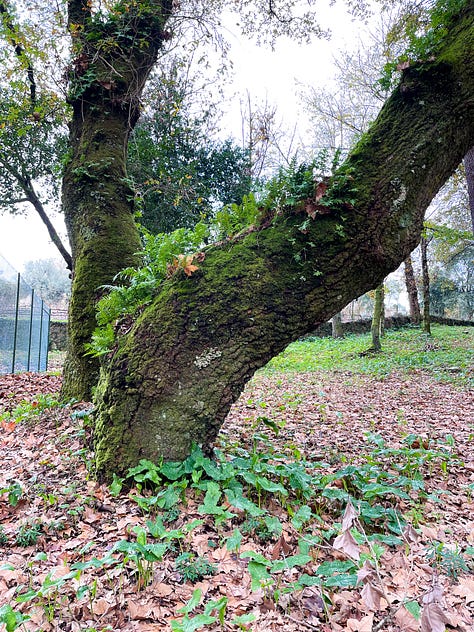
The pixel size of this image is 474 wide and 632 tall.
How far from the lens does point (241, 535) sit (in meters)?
2.00

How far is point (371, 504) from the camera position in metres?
2.42

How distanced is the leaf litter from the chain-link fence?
16.2ft

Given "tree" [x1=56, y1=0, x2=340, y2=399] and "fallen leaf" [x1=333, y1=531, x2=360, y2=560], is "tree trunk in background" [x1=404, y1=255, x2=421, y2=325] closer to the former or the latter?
"tree" [x1=56, y1=0, x2=340, y2=399]

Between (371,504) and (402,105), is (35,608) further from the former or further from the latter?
(402,105)

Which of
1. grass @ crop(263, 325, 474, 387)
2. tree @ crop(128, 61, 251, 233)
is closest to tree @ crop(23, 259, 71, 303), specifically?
tree @ crop(128, 61, 251, 233)

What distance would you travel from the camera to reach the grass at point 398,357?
8734mm

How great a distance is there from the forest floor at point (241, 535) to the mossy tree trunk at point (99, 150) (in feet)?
3.70

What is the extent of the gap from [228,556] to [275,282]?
1692 mm

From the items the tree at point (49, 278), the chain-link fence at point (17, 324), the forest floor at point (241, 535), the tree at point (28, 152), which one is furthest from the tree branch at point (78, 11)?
the tree at point (49, 278)

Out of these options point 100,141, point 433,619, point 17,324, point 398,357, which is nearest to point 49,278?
point 17,324

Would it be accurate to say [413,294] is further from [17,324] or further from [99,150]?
[99,150]

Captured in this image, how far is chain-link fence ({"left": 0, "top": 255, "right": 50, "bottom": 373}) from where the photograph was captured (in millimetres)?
7539

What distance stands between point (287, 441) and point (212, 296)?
6.01ft

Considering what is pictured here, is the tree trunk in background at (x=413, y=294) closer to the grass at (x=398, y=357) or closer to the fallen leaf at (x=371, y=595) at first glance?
the grass at (x=398, y=357)
